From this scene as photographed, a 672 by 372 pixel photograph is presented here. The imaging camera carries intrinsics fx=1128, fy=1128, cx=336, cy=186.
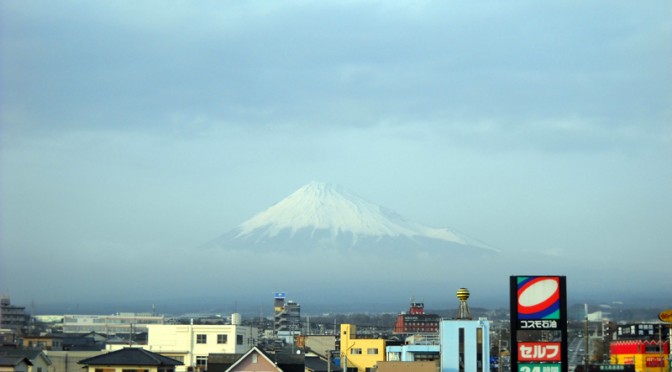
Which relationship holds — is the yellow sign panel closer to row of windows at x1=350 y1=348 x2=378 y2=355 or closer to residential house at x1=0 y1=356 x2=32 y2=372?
row of windows at x1=350 y1=348 x2=378 y2=355

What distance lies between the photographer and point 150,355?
171 feet

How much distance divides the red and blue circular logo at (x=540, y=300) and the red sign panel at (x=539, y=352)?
0.83m

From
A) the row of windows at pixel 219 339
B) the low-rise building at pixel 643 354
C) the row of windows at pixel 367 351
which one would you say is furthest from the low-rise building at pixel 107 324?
the low-rise building at pixel 643 354

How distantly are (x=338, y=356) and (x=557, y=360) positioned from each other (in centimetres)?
6066

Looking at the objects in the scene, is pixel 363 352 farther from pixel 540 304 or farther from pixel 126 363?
pixel 540 304

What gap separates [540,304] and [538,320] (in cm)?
45

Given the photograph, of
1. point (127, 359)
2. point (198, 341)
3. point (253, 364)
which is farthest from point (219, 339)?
point (253, 364)

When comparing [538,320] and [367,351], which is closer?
[538,320]

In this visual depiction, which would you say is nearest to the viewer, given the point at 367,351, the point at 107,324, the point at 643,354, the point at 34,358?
the point at 34,358

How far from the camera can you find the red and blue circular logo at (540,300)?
31.9 metres

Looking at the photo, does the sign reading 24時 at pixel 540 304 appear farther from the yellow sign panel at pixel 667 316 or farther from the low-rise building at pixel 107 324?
the low-rise building at pixel 107 324

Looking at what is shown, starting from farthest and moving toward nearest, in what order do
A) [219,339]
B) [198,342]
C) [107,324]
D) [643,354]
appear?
[107,324] → [643,354] → [198,342] → [219,339]

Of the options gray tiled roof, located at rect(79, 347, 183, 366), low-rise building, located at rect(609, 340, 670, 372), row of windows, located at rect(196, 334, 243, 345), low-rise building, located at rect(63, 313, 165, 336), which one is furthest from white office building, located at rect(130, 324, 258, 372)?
low-rise building, located at rect(63, 313, 165, 336)

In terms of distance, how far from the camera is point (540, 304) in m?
31.9
